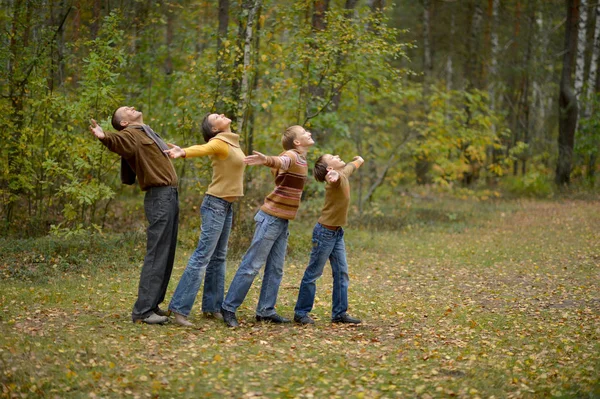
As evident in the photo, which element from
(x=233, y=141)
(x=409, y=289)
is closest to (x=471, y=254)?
(x=409, y=289)

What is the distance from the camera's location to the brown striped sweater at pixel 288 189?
680 centimetres

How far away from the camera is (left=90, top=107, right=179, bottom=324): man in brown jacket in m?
6.64

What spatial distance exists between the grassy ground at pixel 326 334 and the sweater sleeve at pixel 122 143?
169cm

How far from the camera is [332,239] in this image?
7.17 m

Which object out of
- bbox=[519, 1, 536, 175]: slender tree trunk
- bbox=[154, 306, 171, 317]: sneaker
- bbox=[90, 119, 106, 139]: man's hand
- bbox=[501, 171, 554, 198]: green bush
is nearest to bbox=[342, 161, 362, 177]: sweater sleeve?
bbox=[154, 306, 171, 317]: sneaker

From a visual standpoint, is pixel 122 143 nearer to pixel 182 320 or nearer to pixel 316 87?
pixel 182 320

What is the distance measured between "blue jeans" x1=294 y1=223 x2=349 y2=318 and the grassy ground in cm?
28

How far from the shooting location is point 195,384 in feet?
16.8

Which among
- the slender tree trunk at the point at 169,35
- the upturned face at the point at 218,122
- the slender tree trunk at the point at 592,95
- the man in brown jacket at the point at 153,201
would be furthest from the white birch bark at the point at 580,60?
the man in brown jacket at the point at 153,201

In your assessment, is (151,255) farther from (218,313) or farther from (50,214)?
(50,214)

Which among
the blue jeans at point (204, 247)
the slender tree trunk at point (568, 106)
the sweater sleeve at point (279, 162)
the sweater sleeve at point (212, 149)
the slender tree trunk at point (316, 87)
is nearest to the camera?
the sweater sleeve at point (212, 149)

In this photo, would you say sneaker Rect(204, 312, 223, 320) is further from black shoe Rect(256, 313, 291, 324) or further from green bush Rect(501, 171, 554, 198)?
green bush Rect(501, 171, 554, 198)

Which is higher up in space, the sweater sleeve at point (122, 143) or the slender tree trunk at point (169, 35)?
the slender tree trunk at point (169, 35)

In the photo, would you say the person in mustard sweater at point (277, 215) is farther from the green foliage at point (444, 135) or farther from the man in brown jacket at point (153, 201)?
the green foliage at point (444, 135)
